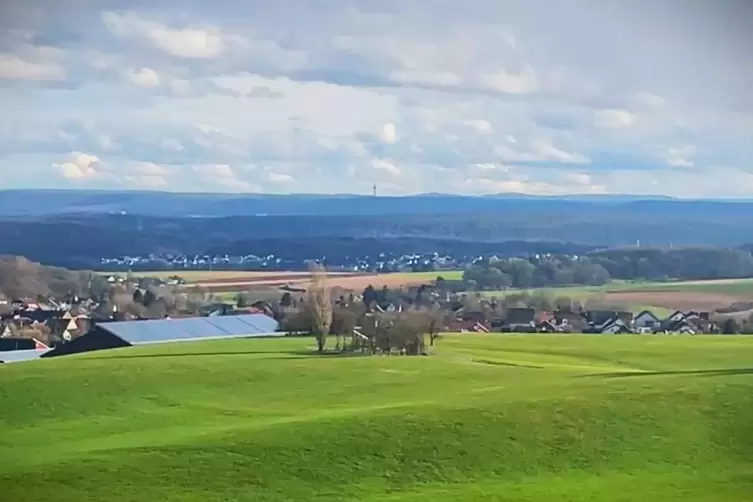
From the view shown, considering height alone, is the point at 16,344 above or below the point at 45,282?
below

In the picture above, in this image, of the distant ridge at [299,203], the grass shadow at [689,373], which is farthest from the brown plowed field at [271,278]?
the grass shadow at [689,373]

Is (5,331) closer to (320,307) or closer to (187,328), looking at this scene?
(187,328)

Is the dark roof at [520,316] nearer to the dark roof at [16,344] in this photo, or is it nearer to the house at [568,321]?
the house at [568,321]

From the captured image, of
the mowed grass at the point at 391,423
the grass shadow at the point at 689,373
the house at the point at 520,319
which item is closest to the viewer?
the mowed grass at the point at 391,423

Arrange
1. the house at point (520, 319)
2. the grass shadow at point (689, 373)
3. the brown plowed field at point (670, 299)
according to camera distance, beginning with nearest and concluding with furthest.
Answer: the grass shadow at point (689, 373)
the brown plowed field at point (670, 299)
the house at point (520, 319)

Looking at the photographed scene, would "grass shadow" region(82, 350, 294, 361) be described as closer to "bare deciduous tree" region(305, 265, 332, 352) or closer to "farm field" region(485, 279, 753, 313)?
"bare deciduous tree" region(305, 265, 332, 352)

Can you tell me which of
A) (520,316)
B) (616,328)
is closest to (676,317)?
(616,328)
